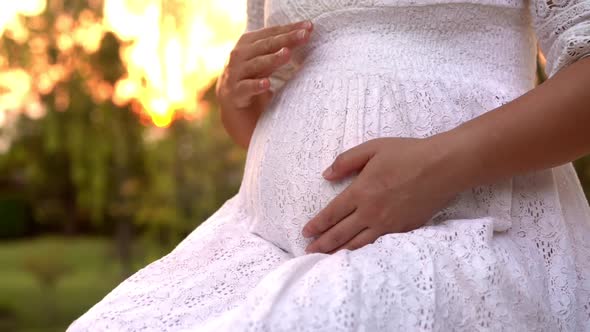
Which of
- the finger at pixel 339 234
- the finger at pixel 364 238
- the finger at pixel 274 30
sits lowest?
the finger at pixel 364 238

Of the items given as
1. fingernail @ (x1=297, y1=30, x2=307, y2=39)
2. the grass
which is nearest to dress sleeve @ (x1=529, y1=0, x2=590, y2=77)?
fingernail @ (x1=297, y1=30, x2=307, y2=39)

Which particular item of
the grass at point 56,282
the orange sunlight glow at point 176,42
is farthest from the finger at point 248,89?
the grass at point 56,282

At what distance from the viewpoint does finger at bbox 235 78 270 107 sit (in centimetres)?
106

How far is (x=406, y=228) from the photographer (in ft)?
2.71

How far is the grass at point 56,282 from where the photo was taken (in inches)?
345

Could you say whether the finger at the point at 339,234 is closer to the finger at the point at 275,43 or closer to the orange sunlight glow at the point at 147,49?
the finger at the point at 275,43

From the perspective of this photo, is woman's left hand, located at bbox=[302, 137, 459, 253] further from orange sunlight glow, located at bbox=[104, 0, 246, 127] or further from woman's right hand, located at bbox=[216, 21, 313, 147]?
orange sunlight glow, located at bbox=[104, 0, 246, 127]

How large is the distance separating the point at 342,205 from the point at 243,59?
13.9 inches

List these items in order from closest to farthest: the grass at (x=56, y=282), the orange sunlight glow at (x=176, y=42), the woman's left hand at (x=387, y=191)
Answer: the woman's left hand at (x=387, y=191)
the orange sunlight glow at (x=176, y=42)
the grass at (x=56, y=282)

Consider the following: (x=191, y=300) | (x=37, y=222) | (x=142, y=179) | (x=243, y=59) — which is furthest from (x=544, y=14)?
(x=37, y=222)

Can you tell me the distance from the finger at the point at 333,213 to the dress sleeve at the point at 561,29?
30cm

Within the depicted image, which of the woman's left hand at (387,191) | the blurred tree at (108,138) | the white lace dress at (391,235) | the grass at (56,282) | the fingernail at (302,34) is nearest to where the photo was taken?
the white lace dress at (391,235)

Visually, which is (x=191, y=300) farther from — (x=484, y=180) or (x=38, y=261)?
(x=38, y=261)

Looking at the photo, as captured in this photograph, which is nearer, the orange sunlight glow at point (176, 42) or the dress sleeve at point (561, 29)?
the dress sleeve at point (561, 29)
